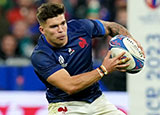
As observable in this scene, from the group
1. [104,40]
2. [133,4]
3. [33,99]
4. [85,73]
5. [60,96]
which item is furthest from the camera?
[104,40]

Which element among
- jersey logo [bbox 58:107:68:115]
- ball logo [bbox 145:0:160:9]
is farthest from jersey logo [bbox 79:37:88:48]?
ball logo [bbox 145:0:160:9]

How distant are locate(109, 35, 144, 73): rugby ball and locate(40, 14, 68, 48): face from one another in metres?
0.58

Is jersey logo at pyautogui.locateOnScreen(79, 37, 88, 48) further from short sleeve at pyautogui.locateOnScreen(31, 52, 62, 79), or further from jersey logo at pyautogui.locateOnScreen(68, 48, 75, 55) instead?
short sleeve at pyautogui.locateOnScreen(31, 52, 62, 79)

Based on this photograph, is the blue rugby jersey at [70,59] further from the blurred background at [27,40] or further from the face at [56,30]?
the blurred background at [27,40]

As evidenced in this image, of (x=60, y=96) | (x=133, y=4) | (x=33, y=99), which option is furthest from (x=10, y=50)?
(x=60, y=96)

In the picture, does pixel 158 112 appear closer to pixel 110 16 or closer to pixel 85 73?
pixel 85 73

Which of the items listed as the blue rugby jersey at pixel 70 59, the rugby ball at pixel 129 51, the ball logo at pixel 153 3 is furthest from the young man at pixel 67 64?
the ball logo at pixel 153 3

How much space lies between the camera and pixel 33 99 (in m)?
8.73

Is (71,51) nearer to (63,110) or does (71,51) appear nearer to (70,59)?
(70,59)

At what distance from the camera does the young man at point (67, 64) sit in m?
5.42

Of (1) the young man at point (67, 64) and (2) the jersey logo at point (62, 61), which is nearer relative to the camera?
(1) the young man at point (67, 64)

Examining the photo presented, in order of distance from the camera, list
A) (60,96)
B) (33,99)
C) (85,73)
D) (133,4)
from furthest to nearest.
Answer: (33,99) < (133,4) < (60,96) < (85,73)

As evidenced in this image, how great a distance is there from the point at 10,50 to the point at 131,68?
16.8 feet

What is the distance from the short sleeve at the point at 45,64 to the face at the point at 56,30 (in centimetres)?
21
